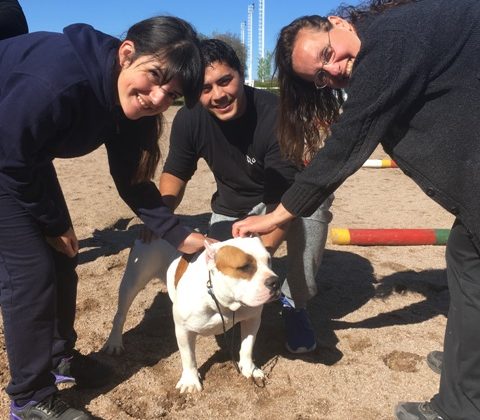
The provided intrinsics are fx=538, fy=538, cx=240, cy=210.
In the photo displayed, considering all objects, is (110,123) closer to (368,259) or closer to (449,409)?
(449,409)

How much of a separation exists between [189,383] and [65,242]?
109 cm

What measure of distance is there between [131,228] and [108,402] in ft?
10.4

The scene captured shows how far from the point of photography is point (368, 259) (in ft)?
17.0

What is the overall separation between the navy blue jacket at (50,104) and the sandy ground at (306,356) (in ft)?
3.80

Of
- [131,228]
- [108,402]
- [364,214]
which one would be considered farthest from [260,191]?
[364,214]

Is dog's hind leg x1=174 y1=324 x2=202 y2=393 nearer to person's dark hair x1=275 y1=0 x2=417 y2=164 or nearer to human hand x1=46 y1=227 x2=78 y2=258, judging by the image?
human hand x1=46 y1=227 x2=78 y2=258

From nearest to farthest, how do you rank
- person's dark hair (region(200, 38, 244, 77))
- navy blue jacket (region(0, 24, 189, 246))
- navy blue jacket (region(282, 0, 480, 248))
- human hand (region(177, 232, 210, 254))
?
navy blue jacket (region(282, 0, 480, 248)) → navy blue jacket (region(0, 24, 189, 246)) → human hand (region(177, 232, 210, 254)) → person's dark hair (region(200, 38, 244, 77))

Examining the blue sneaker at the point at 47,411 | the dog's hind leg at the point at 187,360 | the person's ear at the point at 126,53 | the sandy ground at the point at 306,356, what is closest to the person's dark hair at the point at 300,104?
the person's ear at the point at 126,53

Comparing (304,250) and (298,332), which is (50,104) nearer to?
(304,250)

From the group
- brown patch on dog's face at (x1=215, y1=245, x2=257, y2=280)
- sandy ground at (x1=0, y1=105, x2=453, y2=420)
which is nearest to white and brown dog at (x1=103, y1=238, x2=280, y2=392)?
brown patch on dog's face at (x1=215, y1=245, x2=257, y2=280)

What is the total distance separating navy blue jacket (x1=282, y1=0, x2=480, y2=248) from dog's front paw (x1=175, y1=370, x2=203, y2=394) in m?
1.57

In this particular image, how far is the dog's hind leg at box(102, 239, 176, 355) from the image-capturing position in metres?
3.41

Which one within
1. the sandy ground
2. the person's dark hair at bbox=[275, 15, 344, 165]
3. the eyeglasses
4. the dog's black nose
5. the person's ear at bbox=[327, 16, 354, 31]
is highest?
the person's ear at bbox=[327, 16, 354, 31]

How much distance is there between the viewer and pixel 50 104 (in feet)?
7.17
